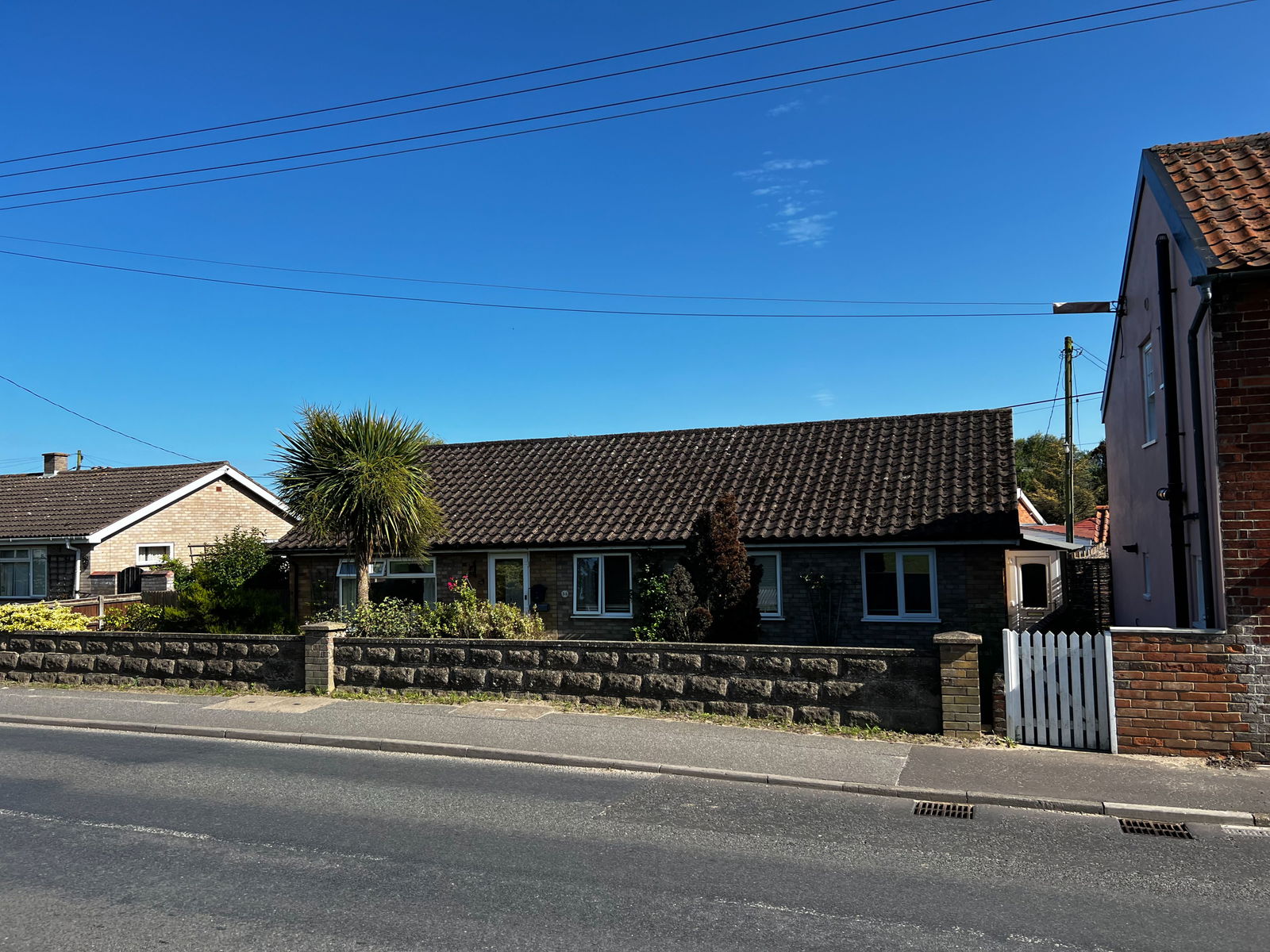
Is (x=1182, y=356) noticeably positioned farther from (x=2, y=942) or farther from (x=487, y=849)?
(x=2, y=942)

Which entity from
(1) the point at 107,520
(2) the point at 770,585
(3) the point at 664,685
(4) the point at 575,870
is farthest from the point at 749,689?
(1) the point at 107,520

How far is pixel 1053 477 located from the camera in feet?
194

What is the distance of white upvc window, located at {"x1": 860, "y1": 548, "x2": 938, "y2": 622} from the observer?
17.1 metres

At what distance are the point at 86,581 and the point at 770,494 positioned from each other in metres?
20.4

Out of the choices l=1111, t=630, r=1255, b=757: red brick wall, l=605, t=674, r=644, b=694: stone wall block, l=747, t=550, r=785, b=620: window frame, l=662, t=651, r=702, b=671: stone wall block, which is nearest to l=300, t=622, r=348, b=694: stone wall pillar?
l=605, t=674, r=644, b=694: stone wall block

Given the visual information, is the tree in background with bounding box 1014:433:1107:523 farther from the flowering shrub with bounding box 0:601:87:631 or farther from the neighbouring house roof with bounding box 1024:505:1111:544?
the flowering shrub with bounding box 0:601:87:631

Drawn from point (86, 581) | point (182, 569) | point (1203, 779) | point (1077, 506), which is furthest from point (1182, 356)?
point (1077, 506)

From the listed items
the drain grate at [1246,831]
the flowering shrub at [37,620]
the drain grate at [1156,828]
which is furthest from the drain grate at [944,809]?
the flowering shrub at [37,620]

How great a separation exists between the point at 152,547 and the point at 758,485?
20.3 meters

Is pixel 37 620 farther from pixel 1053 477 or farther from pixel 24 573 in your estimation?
pixel 1053 477

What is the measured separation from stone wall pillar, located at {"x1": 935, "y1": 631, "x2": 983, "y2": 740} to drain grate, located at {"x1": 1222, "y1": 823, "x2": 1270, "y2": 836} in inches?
119

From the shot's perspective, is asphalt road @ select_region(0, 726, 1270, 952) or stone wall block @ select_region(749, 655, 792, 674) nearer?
asphalt road @ select_region(0, 726, 1270, 952)

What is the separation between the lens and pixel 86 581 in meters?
26.8

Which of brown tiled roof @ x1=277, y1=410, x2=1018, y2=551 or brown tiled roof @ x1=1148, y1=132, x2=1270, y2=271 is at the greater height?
brown tiled roof @ x1=1148, y1=132, x2=1270, y2=271
